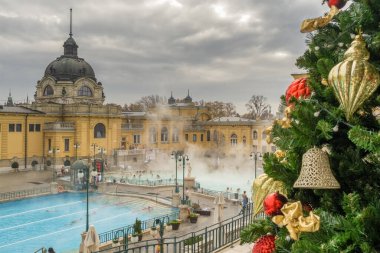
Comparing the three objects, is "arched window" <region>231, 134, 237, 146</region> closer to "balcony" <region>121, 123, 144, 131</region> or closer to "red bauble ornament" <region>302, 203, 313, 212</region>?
"balcony" <region>121, 123, 144, 131</region>

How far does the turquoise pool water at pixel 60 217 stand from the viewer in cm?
1862

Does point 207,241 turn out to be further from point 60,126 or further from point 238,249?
point 60,126

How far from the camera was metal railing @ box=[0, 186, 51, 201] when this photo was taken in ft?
87.6

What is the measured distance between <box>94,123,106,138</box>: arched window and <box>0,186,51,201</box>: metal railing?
15.9 meters

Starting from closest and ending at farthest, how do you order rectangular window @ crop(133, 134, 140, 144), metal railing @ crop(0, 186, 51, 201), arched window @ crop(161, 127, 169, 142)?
metal railing @ crop(0, 186, 51, 201) → rectangular window @ crop(133, 134, 140, 144) → arched window @ crop(161, 127, 169, 142)

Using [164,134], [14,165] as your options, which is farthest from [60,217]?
[164,134]

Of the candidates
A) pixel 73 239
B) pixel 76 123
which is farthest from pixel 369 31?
pixel 76 123

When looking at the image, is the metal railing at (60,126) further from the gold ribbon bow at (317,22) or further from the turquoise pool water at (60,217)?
the gold ribbon bow at (317,22)

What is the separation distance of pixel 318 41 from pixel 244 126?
52336 mm

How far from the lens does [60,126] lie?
140 ft

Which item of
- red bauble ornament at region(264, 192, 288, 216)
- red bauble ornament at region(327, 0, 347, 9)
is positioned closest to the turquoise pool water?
red bauble ornament at region(264, 192, 288, 216)

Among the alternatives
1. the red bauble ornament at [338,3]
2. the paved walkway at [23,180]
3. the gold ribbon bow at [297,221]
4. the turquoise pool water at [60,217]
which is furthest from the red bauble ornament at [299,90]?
the paved walkway at [23,180]

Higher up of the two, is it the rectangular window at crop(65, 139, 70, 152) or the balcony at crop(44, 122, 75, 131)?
the balcony at crop(44, 122, 75, 131)

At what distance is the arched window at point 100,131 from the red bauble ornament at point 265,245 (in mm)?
44579
